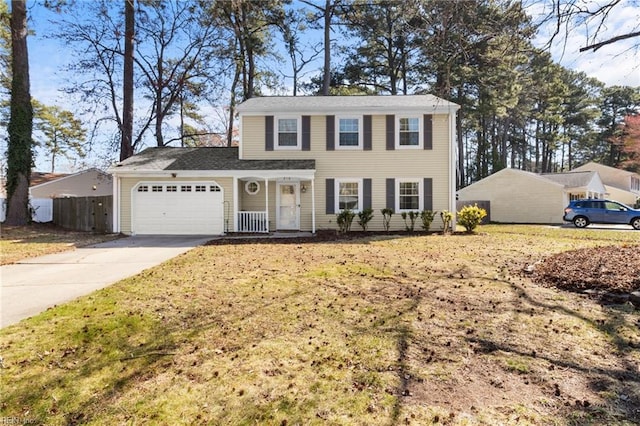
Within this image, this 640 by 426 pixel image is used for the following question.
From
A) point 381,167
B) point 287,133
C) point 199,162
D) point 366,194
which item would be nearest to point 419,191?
point 381,167

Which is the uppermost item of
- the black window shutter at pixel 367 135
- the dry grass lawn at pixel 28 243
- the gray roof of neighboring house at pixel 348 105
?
the gray roof of neighboring house at pixel 348 105

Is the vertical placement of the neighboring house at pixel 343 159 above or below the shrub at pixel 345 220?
above

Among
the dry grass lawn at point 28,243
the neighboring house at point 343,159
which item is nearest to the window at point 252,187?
the neighboring house at point 343,159

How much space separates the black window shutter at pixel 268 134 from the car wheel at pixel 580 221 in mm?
16465

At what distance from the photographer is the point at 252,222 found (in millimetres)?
13938

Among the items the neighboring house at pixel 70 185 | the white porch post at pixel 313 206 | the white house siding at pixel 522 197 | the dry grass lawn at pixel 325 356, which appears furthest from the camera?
the neighboring house at pixel 70 185

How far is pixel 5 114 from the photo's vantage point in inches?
985

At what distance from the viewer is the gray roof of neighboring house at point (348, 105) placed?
1436cm

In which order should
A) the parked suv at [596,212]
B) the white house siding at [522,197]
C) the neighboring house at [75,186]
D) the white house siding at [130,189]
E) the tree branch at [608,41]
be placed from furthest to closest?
→ 1. the neighboring house at [75,186]
2. the white house siding at [522,197]
3. the parked suv at [596,212]
4. the white house siding at [130,189]
5. the tree branch at [608,41]

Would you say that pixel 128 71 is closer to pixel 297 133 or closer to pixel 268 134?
pixel 268 134

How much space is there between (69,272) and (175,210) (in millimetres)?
7079

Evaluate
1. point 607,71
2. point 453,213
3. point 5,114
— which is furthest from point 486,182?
point 5,114

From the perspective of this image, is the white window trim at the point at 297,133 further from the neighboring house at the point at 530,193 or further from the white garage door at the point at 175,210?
the neighboring house at the point at 530,193

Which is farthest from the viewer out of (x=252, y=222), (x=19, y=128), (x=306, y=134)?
(x=19, y=128)
